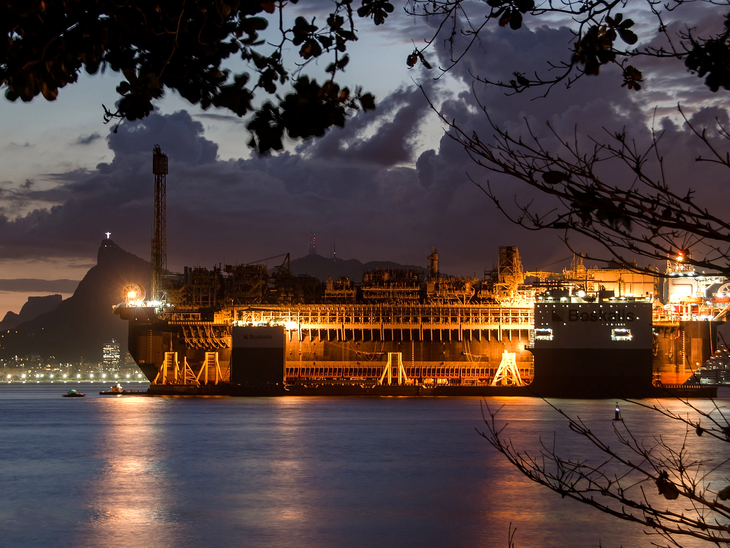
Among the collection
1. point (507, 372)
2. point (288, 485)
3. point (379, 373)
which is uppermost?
point (507, 372)

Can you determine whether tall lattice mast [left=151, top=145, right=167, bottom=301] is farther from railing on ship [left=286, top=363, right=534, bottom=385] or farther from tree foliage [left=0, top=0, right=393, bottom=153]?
tree foliage [left=0, top=0, right=393, bottom=153]

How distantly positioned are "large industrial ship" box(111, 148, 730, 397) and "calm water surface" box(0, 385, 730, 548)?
1079 cm

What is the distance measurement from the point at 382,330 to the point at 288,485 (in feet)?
142

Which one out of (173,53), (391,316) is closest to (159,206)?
(391,316)

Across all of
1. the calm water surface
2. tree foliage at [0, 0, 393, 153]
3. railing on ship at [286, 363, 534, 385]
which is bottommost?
the calm water surface

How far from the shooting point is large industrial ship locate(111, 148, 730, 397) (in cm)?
7300

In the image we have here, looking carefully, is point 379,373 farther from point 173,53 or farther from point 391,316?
point 173,53

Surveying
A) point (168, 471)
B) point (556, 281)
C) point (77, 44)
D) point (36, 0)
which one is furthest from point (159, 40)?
point (556, 281)

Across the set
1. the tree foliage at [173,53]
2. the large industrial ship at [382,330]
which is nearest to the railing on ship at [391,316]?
the large industrial ship at [382,330]

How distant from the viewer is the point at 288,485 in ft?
105

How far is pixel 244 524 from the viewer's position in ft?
80.0

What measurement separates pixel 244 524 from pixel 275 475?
10274 mm

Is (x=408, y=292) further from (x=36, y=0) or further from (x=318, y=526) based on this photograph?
(x=36, y=0)

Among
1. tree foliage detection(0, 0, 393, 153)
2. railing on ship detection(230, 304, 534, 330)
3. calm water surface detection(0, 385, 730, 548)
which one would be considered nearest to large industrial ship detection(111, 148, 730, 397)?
railing on ship detection(230, 304, 534, 330)
